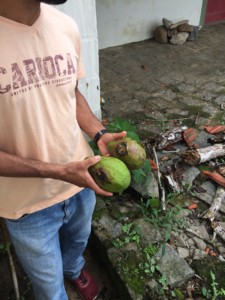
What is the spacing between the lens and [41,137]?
1.71 metres

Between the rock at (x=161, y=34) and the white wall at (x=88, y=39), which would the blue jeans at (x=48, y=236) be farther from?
the rock at (x=161, y=34)

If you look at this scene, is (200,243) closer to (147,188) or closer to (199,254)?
(199,254)

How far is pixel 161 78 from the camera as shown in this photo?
610cm

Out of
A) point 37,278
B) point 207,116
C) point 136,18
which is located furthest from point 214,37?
point 37,278

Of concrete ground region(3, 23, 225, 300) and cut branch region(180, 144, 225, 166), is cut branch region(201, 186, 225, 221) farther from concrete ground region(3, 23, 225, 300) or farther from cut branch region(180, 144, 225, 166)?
concrete ground region(3, 23, 225, 300)

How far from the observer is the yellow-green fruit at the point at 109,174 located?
1.69 metres

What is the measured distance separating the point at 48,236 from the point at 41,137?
0.61m

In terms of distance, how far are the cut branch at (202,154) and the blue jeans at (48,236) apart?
1680 mm

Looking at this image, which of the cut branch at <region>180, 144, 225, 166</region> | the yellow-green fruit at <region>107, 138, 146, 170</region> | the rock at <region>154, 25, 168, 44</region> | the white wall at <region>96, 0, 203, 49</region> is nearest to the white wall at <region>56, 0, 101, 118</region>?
the cut branch at <region>180, 144, 225, 166</region>

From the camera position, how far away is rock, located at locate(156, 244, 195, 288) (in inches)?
99.4

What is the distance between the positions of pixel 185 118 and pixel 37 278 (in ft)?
11.2

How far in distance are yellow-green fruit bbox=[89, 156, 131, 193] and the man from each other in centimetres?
5

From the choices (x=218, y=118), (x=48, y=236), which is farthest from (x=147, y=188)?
(x=218, y=118)

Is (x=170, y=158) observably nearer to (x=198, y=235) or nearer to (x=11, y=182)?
(x=198, y=235)
